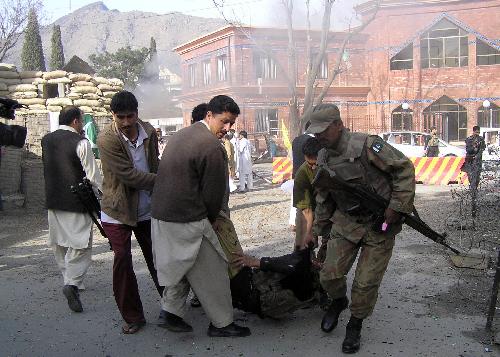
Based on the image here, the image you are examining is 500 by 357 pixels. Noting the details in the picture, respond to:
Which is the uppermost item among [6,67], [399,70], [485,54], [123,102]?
[485,54]

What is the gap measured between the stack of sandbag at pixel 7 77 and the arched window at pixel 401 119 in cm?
2245

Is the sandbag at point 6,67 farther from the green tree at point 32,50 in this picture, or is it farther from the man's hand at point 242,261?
the green tree at point 32,50

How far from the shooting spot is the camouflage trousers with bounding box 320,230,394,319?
11.4ft

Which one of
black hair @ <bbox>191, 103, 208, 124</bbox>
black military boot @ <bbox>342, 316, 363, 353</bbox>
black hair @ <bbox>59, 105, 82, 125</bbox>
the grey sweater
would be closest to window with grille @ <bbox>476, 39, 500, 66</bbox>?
black hair @ <bbox>191, 103, 208, 124</bbox>

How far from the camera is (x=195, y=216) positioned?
3590 mm

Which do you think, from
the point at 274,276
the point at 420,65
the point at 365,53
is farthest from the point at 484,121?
the point at 274,276

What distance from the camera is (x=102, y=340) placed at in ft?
12.6

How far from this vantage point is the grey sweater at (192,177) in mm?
3551

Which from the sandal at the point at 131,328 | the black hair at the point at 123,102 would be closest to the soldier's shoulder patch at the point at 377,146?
the black hair at the point at 123,102

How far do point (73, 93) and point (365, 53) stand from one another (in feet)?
74.5

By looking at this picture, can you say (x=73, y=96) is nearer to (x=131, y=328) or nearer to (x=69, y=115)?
(x=69, y=115)

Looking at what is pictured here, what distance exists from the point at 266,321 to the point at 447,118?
27.2 m

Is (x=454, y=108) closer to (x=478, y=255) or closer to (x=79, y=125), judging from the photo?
(x=478, y=255)

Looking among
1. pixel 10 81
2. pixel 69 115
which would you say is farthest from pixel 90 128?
pixel 69 115
